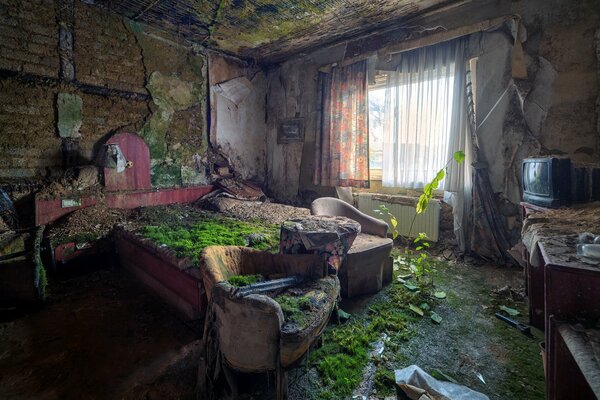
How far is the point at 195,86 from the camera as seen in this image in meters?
4.64

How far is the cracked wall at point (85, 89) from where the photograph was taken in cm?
308

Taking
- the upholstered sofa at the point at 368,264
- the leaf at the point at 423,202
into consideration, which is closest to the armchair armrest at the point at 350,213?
the upholstered sofa at the point at 368,264

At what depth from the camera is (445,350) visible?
6.39ft

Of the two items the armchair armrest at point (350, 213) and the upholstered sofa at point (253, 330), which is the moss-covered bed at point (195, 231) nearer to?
the armchair armrest at point (350, 213)

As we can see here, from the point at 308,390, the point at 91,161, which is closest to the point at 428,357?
the point at 308,390

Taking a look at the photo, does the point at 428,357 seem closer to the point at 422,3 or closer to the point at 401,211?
the point at 401,211

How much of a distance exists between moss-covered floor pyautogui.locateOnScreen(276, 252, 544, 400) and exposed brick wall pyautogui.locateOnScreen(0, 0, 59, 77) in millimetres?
4073

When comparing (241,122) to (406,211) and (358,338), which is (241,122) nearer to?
(406,211)

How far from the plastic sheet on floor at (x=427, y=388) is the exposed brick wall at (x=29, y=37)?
177 inches

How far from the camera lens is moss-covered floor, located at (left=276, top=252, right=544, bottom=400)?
1.62m

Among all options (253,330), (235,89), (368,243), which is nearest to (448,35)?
(368,243)

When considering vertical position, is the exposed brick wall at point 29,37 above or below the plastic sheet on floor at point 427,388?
above

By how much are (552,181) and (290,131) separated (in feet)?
13.0

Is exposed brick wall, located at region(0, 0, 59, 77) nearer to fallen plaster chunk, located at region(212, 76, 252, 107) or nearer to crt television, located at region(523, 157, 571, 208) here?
fallen plaster chunk, located at region(212, 76, 252, 107)
